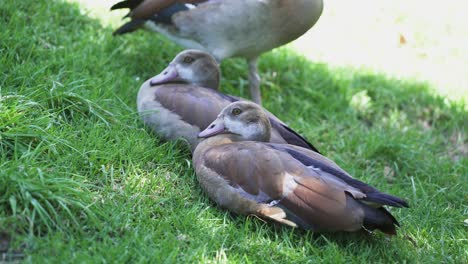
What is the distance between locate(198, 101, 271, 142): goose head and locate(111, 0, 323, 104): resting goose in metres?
1.30

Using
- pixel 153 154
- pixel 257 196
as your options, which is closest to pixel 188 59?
pixel 153 154

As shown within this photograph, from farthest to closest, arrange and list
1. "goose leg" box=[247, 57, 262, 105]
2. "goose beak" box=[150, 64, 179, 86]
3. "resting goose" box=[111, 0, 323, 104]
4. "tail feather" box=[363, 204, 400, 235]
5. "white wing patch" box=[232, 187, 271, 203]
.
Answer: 1. "goose leg" box=[247, 57, 262, 105]
2. "resting goose" box=[111, 0, 323, 104]
3. "goose beak" box=[150, 64, 179, 86]
4. "white wing patch" box=[232, 187, 271, 203]
5. "tail feather" box=[363, 204, 400, 235]

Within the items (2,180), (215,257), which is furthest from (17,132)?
(215,257)

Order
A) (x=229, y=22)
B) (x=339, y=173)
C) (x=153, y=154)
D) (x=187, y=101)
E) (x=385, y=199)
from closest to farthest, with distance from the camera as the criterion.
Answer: (x=385, y=199)
(x=339, y=173)
(x=153, y=154)
(x=187, y=101)
(x=229, y=22)

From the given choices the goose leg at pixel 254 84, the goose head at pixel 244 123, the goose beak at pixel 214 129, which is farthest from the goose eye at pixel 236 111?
the goose leg at pixel 254 84

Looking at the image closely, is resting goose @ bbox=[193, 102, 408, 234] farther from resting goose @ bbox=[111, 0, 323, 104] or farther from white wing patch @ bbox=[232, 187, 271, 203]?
resting goose @ bbox=[111, 0, 323, 104]

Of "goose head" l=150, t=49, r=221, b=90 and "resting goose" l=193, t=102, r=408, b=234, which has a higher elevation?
"goose head" l=150, t=49, r=221, b=90

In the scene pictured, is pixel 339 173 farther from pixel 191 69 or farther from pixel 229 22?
pixel 229 22

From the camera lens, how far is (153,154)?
198 inches

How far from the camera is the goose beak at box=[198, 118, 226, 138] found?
5086 mm

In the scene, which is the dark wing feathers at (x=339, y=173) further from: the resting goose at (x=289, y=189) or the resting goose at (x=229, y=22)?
the resting goose at (x=229, y=22)

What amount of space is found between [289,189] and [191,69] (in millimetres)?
1997

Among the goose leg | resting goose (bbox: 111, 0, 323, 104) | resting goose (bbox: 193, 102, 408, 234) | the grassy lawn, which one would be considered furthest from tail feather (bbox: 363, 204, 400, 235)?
the goose leg

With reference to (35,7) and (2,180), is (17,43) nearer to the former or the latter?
(35,7)
